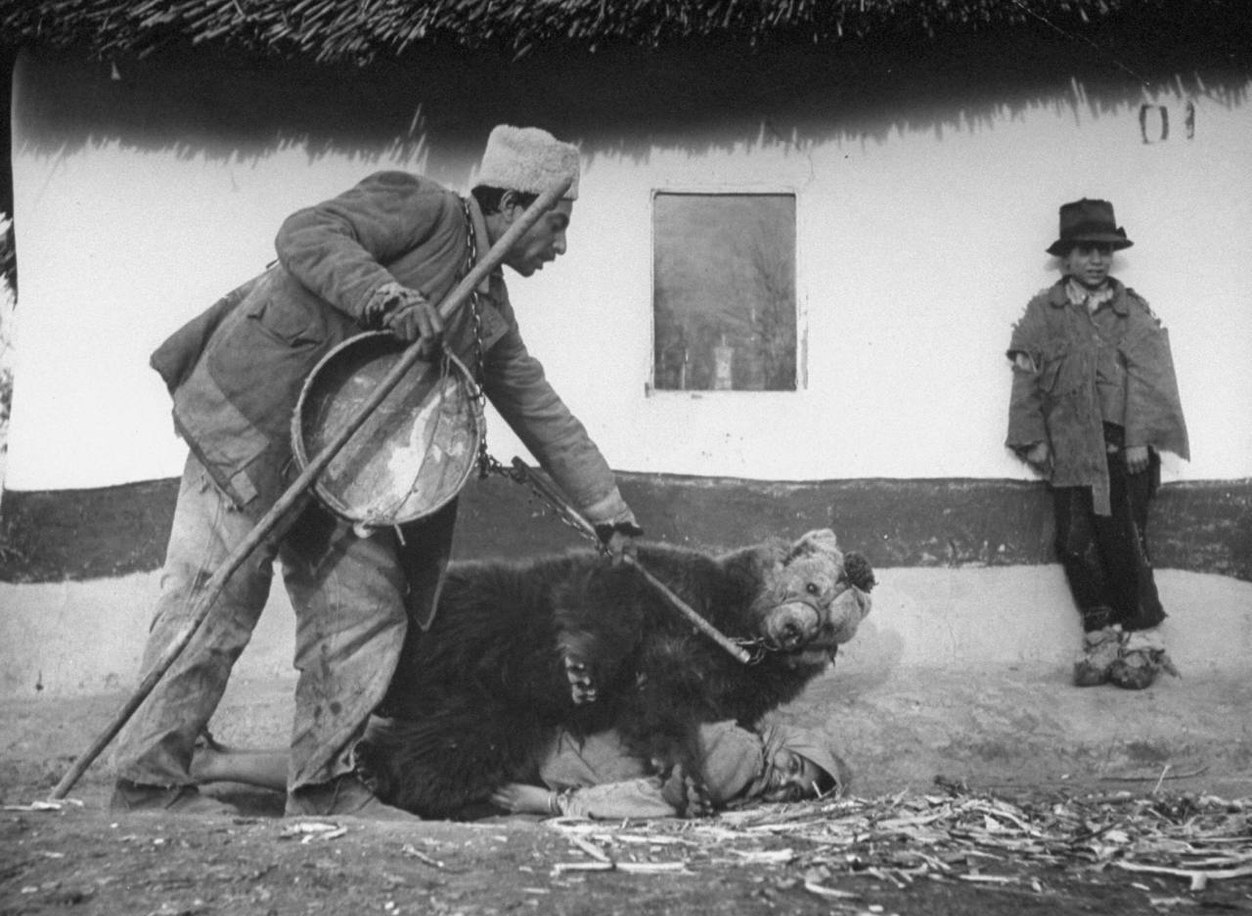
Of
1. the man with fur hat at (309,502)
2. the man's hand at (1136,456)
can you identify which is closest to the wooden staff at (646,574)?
the man with fur hat at (309,502)

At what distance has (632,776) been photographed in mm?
4215

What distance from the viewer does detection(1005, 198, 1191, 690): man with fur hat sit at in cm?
575

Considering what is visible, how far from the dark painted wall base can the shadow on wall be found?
139 centimetres

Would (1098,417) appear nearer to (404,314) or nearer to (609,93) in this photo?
(609,93)

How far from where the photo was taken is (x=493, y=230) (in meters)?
4.31

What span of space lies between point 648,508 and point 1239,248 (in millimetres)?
2661

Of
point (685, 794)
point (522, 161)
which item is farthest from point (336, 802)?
point (522, 161)

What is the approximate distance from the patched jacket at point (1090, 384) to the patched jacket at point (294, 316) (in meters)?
2.62

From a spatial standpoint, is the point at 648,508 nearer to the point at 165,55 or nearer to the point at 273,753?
the point at 273,753

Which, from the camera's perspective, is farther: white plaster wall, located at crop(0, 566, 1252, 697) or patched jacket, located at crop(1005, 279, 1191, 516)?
patched jacket, located at crop(1005, 279, 1191, 516)

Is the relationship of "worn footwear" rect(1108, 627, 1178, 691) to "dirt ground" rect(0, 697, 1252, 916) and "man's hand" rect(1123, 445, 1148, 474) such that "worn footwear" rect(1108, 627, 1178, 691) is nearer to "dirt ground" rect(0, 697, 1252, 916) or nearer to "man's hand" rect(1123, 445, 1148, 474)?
"man's hand" rect(1123, 445, 1148, 474)

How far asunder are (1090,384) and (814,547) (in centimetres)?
192

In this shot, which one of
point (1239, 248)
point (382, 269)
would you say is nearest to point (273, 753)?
point (382, 269)

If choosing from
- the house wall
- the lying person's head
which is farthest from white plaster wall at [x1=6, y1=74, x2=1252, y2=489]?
the lying person's head
